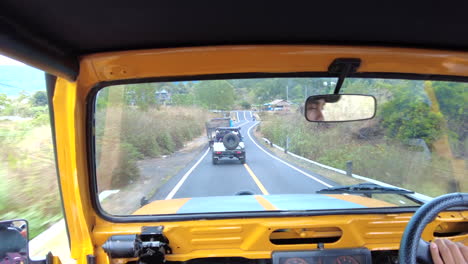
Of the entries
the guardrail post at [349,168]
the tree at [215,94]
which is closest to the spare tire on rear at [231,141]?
the tree at [215,94]

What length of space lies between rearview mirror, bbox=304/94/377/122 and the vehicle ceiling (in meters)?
0.38

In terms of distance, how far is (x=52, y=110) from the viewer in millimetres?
1943

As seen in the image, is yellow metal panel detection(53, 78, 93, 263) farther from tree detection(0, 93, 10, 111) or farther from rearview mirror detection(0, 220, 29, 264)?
tree detection(0, 93, 10, 111)

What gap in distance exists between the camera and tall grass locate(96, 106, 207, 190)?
89.4 inches

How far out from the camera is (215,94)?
225cm

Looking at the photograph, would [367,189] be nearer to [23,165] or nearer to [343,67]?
[343,67]

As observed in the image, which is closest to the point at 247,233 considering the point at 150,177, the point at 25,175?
the point at 150,177

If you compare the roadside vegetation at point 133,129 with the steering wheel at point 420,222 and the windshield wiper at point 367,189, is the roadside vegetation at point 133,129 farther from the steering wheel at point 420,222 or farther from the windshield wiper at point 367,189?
the steering wheel at point 420,222

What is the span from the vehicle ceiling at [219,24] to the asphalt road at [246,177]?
0.79m

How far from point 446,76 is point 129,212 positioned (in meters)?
2.61

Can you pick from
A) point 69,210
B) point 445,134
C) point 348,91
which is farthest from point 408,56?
point 69,210

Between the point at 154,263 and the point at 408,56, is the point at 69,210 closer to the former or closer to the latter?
the point at 154,263

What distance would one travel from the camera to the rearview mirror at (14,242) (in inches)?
63.5

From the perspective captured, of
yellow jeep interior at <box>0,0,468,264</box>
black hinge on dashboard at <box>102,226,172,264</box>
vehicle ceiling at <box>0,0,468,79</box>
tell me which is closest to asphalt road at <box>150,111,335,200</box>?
yellow jeep interior at <box>0,0,468,264</box>
